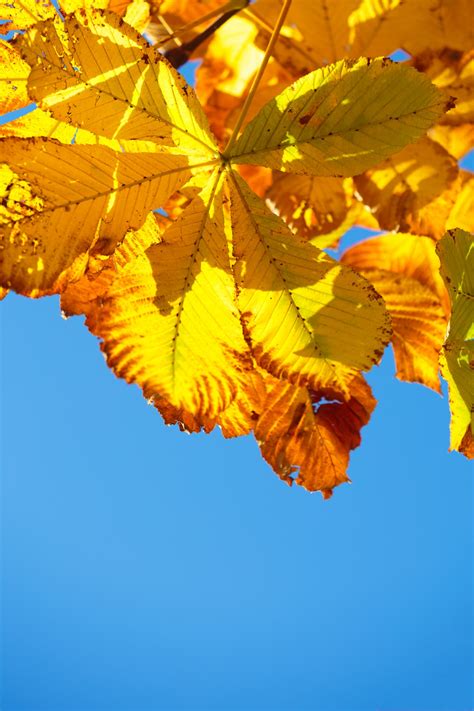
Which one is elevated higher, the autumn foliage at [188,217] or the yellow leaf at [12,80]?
the yellow leaf at [12,80]

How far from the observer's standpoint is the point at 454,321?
0.41 meters

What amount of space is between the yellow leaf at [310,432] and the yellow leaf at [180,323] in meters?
0.12

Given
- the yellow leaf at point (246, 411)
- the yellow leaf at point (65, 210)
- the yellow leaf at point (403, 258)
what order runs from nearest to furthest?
the yellow leaf at point (65, 210)
the yellow leaf at point (246, 411)
the yellow leaf at point (403, 258)

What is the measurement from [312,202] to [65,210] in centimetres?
30

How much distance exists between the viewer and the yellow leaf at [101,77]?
Result: 1.25 ft

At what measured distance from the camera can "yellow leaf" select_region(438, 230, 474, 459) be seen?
0.39 meters

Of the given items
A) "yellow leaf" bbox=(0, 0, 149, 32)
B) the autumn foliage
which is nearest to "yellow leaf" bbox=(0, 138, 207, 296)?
the autumn foliage

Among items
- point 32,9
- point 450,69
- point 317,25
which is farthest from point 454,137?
point 32,9

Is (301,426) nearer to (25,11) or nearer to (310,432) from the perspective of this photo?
(310,432)

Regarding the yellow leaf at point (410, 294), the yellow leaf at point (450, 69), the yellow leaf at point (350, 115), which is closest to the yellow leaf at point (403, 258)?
the yellow leaf at point (410, 294)

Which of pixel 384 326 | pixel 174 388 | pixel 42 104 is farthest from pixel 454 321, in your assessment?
pixel 42 104

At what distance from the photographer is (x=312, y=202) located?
619 millimetres

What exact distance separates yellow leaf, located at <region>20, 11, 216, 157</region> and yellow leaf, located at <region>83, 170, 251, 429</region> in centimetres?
7

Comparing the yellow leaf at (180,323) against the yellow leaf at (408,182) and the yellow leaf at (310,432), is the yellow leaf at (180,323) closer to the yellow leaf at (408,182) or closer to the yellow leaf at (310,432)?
the yellow leaf at (310,432)
